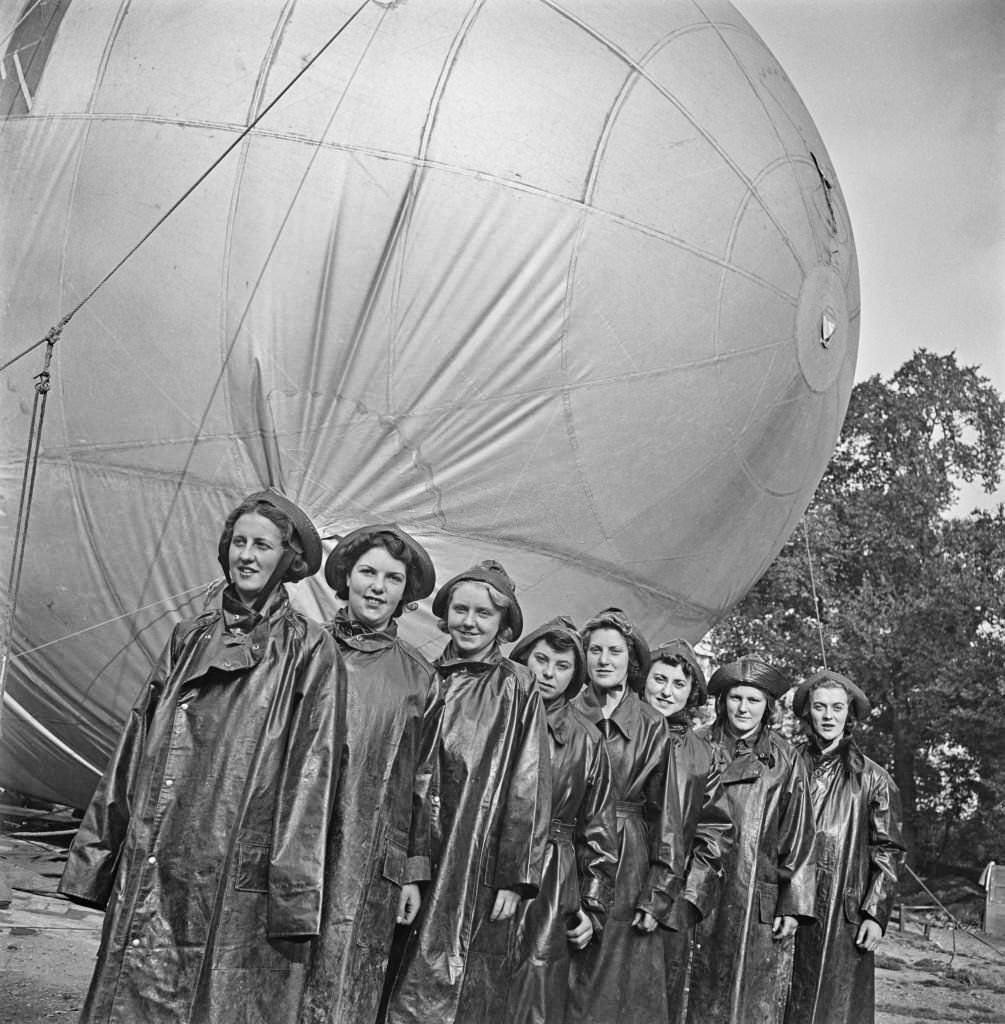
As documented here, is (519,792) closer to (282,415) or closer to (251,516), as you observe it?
(251,516)

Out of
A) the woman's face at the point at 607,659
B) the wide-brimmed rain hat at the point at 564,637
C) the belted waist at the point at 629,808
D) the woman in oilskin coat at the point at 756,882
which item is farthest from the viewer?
the woman in oilskin coat at the point at 756,882

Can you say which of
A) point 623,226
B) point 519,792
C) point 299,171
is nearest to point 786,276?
point 623,226

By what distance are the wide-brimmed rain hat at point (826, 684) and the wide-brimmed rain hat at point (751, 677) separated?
0.14m

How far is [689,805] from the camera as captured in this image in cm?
449

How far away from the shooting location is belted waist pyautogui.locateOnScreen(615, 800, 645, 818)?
4352 mm

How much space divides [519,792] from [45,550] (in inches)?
118

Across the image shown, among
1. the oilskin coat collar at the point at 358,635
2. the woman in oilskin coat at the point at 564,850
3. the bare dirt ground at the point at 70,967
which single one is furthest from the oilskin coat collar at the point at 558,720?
the bare dirt ground at the point at 70,967

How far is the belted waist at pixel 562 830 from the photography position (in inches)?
157

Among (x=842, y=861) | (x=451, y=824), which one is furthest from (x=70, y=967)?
(x=842, y=861)

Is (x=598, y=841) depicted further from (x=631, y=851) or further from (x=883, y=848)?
(x=883, y=848)

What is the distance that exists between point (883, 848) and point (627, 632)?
5.03ft

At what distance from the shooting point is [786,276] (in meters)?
5.99

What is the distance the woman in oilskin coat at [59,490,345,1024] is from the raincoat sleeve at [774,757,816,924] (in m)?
2.33

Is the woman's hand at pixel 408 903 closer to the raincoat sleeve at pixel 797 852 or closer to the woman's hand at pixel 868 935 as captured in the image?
the raincoat sleeve at pixel 797 852
